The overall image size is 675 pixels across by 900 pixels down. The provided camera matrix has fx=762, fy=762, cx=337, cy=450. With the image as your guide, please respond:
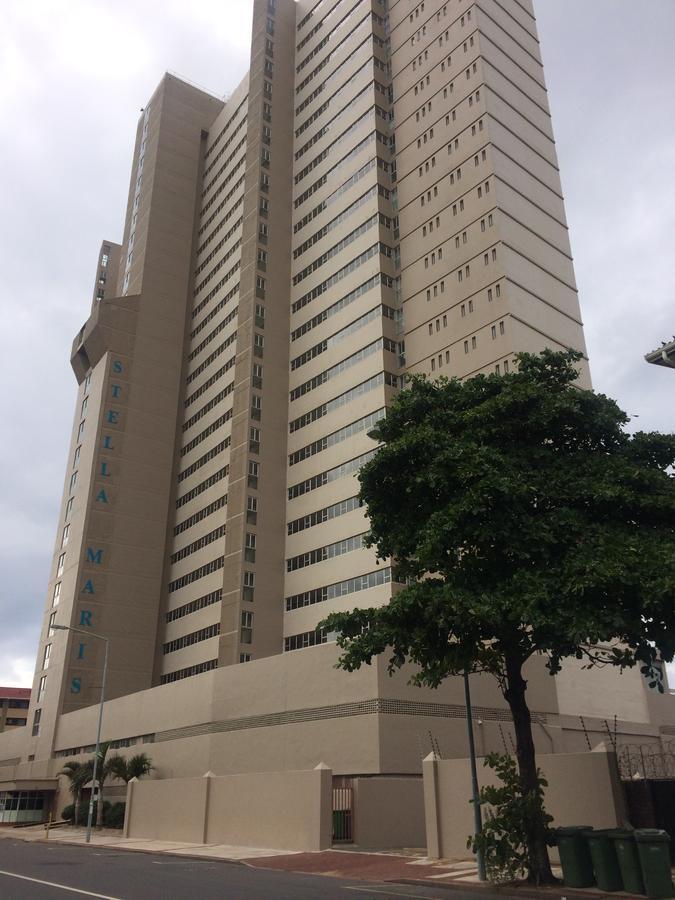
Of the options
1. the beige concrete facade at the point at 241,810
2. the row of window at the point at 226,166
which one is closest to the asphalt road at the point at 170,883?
the beige concrete facade at the point at 241,810

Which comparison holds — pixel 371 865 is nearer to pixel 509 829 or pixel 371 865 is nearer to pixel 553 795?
pixel 553 795

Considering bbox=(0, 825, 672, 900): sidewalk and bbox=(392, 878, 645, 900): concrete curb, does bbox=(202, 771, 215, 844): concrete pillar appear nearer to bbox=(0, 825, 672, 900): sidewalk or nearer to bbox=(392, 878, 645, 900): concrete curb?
bbox=(0, 825, 672, 900): sidewalk

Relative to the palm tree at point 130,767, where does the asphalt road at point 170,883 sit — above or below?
below

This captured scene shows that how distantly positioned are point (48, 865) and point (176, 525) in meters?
53.8

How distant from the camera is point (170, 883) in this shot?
1861 cm

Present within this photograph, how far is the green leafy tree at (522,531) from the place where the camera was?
55.2 feet

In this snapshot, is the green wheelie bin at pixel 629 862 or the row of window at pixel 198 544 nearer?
the green wheelie bin at pixel 629 862

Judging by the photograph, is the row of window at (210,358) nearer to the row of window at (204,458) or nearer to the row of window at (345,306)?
the row of window at (345,306)

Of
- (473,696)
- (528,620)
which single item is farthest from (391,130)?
(528,620)

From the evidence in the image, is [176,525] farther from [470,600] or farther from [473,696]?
[470,600]

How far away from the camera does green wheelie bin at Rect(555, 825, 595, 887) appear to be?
16.5 meters

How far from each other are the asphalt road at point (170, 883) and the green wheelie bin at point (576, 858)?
221 centimetres

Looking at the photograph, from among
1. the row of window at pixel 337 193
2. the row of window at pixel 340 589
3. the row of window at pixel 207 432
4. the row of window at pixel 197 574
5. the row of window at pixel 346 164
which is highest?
the row of window at pixel 346 164

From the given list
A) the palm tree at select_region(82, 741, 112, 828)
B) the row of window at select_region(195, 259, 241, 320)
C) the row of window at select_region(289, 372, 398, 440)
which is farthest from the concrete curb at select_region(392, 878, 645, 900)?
the row of window at select_region(195, 259, 241, 320)
